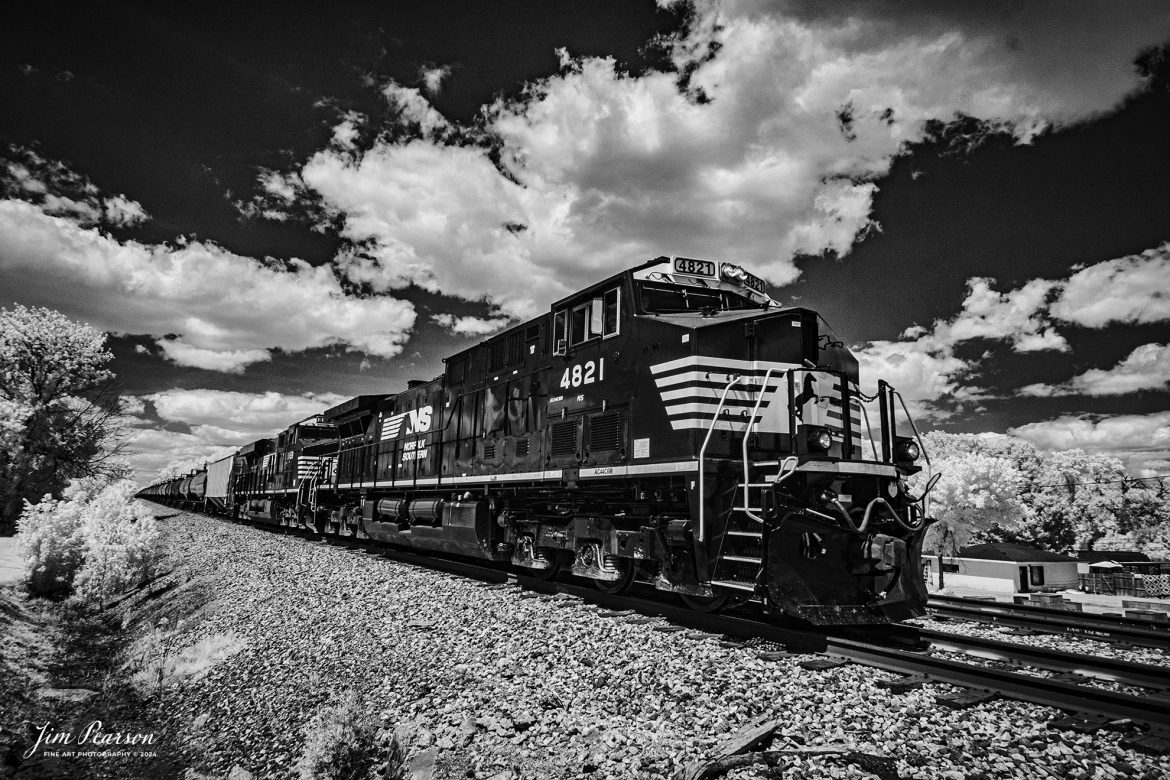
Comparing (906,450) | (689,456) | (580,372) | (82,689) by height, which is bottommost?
(82,689)

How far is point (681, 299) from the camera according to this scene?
8594mm

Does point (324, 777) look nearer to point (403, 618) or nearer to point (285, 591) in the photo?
point (403, 618)

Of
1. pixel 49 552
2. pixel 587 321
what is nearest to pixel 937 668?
pixel 587 321

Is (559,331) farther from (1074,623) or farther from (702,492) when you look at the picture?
(1074,623)

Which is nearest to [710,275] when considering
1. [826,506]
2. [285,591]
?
[826,506]

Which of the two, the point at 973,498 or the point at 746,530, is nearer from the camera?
the point at 746,530

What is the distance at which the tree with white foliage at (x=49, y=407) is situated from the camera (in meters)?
25.9

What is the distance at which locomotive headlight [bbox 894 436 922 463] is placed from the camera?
25.5ft

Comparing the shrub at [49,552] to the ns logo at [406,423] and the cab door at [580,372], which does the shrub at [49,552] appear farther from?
the cab door at [580,372]

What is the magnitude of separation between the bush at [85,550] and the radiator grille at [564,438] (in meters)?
12.8

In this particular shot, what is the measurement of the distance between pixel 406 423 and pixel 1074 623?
13085mm

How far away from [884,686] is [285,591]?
32.4ft

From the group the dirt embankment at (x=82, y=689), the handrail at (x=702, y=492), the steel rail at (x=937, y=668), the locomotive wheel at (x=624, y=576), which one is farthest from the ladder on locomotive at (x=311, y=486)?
the handrail at (x=702, y=492)

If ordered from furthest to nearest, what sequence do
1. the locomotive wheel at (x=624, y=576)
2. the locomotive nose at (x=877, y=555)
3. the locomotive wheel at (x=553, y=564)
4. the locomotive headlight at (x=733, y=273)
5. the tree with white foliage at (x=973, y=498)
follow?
the tree with white foliage at (x=973, y=498)
the locomotive wheel at (x=553, y=564)
the locomotive headlight at (x=733, y=273)
the locomotive wheel at (x=624, y=576)
the locomotive nose at (x=877, y=555)
